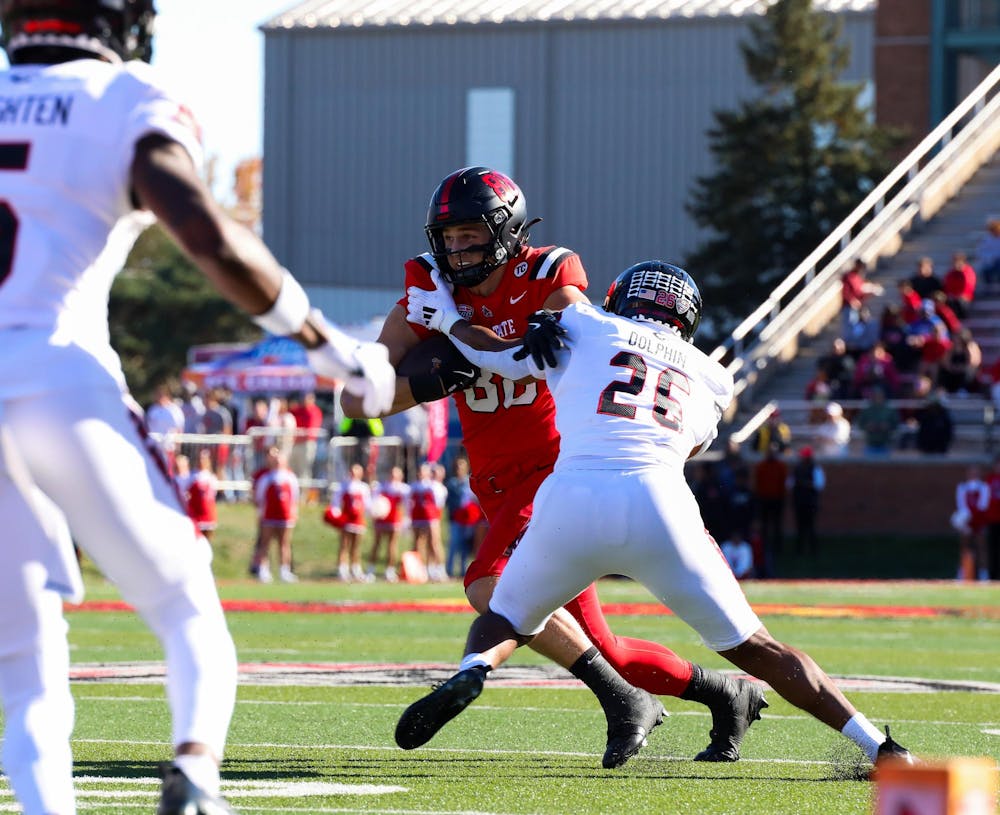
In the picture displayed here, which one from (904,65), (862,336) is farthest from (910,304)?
(904,65)

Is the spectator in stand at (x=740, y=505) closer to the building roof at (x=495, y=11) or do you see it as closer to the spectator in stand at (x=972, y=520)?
the spectator in stand at (x=972, y=520)

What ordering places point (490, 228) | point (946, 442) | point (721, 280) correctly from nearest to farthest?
point (490, 228) → point (946, 442) → point (721, 280)

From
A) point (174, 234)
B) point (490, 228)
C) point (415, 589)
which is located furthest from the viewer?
point (415, 589)

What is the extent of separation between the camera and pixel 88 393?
375cm

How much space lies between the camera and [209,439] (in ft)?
82.3

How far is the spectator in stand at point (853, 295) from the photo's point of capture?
2792 cm

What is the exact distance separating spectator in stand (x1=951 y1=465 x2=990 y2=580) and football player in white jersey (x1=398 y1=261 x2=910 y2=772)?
17102 millimetres

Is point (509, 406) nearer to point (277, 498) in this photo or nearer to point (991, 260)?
point (277, 498)

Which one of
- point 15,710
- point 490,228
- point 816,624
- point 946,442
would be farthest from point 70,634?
point 946,442

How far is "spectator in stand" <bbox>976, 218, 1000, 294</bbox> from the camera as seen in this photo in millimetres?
28234

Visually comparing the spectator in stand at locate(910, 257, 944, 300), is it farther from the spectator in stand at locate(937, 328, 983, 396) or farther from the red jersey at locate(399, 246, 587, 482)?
the red jersey at locate(399, 246, 587, 482)

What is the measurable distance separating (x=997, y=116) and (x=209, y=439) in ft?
52.8

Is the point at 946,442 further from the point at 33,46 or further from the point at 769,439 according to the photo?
the point at 33,46

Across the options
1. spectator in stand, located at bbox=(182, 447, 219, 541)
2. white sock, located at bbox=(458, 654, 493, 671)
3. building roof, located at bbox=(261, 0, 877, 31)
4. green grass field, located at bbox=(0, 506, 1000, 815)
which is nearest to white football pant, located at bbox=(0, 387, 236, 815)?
green grass field, located at bbox=(0, 506, 1000, 815)
